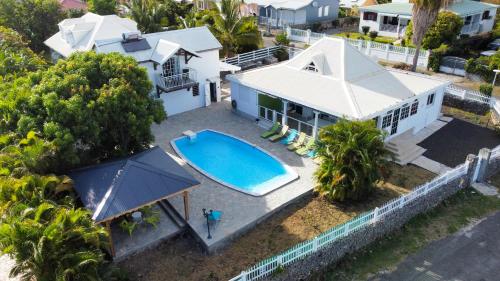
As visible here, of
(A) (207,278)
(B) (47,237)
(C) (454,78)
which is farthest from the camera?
(C) (454,78)

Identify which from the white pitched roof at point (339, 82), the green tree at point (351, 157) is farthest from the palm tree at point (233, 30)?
the green tree at point (351, 157)

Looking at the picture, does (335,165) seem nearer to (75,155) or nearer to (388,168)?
(388,168)

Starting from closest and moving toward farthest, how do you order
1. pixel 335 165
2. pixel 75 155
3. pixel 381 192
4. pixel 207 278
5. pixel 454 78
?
pixel 207 278 < pixel 75 155 < pixel 335 165 < pixel 381 192 < pixel 454 78

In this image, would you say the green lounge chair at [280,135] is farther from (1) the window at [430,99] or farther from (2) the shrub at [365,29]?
(2) the shrub at [365,29]

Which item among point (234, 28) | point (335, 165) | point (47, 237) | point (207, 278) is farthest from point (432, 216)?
point (234, 28)

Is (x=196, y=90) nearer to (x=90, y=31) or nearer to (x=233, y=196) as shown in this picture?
(x=90, y=31)

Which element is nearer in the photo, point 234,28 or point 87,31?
point 87,31

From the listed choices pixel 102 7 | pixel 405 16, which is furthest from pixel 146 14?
pixel 405 16

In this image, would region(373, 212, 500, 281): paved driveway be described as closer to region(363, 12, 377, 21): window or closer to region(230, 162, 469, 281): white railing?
region(230, 162, 469, 281): white railing
